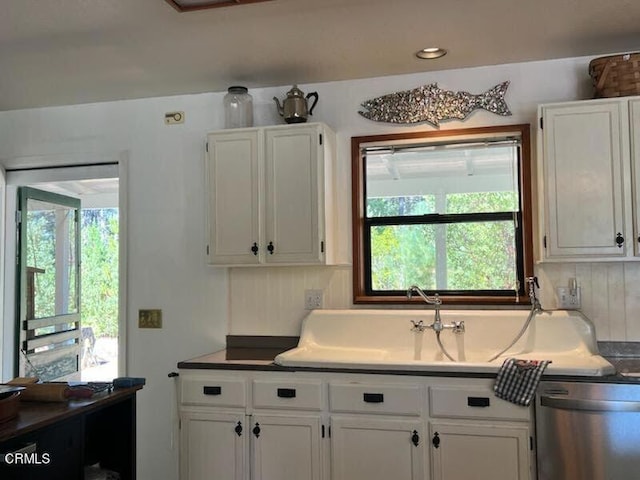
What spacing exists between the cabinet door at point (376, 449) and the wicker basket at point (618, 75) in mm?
1826

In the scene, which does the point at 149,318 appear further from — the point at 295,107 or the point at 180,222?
the point at 295,107

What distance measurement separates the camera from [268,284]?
11.4 ft

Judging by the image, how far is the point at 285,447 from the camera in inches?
109

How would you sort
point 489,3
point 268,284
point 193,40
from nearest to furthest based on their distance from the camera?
point 489,3 → point 193,40 → point 268,284

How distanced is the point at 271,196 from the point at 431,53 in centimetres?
111

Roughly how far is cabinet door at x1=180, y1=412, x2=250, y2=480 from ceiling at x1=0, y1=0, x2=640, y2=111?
1.80m

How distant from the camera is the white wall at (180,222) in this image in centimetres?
339

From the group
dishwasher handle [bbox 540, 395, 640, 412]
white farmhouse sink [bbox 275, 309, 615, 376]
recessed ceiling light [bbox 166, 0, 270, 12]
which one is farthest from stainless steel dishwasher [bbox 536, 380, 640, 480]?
recessed ceiling light [bbox 166, 0, 270, 12]

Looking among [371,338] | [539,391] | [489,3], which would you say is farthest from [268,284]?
[489,3]

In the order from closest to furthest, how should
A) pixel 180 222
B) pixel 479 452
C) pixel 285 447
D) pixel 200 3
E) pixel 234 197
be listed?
pixel 200 3 → pixel 479 452 → pixel 285 447 → pixel 234 197 → pixel 180 222

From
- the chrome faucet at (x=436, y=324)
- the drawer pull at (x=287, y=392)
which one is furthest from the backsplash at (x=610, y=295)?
the drawer pull at (x=287, y=392)

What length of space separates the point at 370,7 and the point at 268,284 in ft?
5.51

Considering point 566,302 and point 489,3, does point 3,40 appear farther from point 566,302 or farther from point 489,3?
point 566,302

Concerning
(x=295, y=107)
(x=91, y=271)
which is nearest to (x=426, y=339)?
(x=295, y=107)
